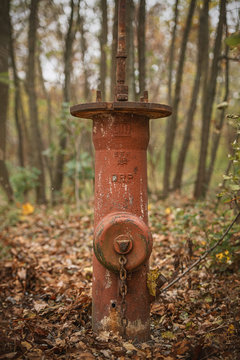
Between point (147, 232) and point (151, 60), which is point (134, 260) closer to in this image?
point (147, 232)

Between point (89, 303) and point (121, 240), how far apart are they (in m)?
1.12

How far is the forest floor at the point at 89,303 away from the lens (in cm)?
268

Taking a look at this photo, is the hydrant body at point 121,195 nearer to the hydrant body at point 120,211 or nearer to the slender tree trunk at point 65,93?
the hydrant body at point 120,211

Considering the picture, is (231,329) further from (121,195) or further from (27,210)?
(27,210)

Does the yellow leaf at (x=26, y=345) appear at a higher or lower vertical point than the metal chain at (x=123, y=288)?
lower

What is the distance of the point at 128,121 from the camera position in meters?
2.82

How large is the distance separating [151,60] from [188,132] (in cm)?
480

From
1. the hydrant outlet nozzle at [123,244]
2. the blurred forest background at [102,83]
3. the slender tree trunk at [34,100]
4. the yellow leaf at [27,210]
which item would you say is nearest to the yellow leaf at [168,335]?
the hydrant outlet nozzle at [123,244]

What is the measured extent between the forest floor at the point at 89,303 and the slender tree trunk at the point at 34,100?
357cm

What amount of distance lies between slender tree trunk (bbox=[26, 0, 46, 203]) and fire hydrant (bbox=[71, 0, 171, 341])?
619 cm

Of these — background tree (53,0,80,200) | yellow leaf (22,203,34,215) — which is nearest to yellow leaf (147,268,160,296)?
background tree (53,0,80,200)

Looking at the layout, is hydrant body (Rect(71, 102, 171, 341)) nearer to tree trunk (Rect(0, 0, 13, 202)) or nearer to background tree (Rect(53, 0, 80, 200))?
background tree (Rect(53, 0, 80, 200))

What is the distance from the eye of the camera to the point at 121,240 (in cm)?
269

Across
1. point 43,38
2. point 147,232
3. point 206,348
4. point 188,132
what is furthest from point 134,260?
point 43,38
